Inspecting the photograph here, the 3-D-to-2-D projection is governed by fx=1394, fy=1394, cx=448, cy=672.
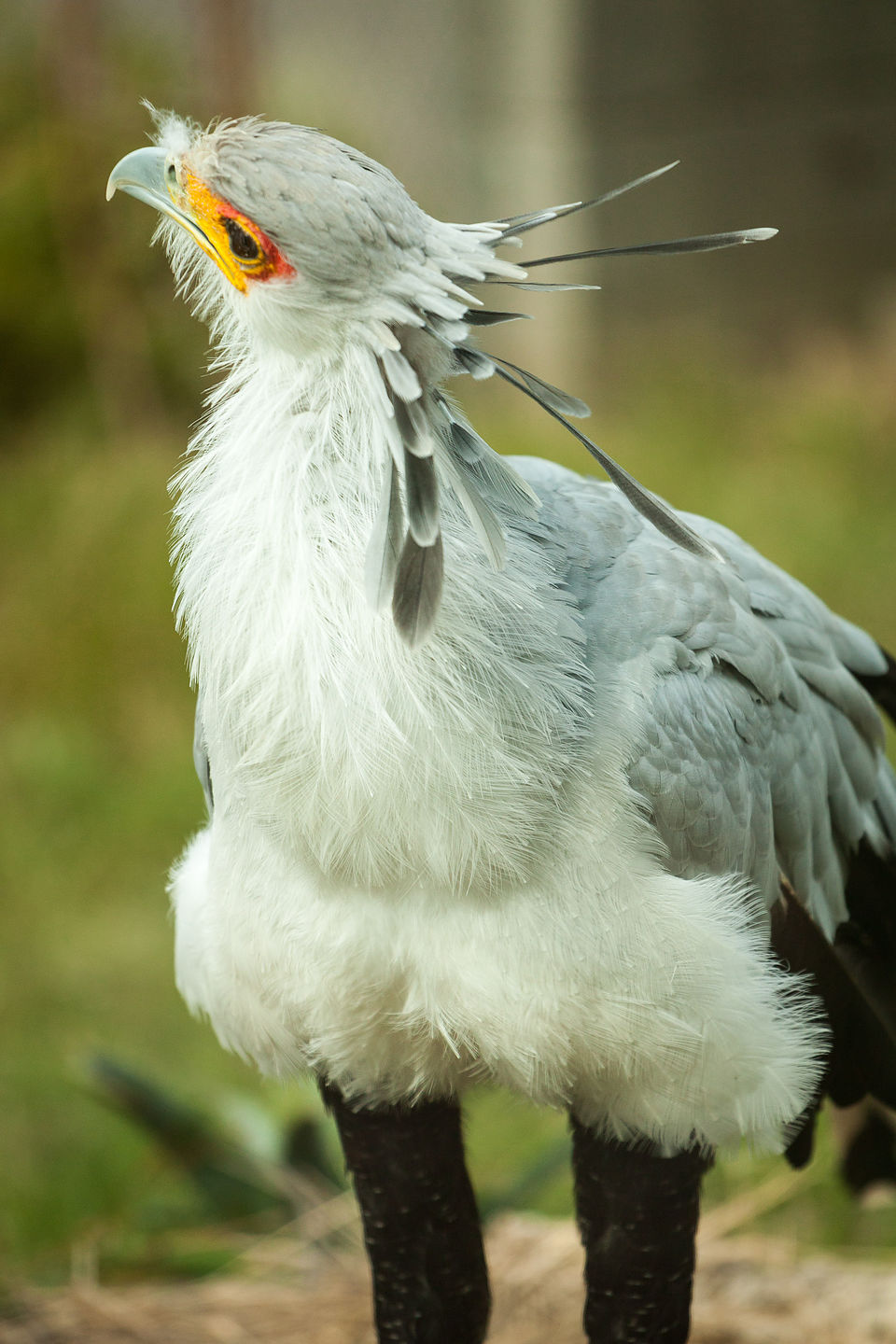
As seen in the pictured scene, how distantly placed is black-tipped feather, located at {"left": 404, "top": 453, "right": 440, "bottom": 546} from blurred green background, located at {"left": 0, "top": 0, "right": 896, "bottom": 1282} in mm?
1918

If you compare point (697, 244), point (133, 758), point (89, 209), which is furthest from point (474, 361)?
point (89, 209)

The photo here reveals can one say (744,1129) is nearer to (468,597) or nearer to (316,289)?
(468,597)

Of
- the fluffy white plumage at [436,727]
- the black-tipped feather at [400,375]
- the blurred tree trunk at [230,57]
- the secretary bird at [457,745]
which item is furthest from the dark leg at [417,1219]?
the blurred tree trunk at [230,57]

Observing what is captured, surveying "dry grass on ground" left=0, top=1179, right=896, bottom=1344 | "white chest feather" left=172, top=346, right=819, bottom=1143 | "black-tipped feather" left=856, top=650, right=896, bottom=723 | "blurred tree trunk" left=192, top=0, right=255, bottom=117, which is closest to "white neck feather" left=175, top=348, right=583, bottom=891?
"white chest feather" left=172, top=346, right=819, bottom=1143

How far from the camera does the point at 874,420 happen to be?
21.8 feet

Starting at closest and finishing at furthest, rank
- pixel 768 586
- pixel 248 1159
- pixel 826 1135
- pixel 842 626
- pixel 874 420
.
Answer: pixel 768 586 < pixel 842 626 < pixel 248 1159 < pixel 826 1135 < pixel 874 420

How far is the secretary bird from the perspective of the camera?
5.26 ft

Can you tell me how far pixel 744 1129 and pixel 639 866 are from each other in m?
0.47

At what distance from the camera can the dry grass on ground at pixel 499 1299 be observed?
2773 millimetres

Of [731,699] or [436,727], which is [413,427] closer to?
[436,727]

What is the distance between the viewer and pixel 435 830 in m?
1.68

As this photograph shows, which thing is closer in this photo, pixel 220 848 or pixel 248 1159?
pixel 220 848

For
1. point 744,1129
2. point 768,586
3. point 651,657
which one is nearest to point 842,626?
point 768,586

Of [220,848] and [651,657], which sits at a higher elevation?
[651,657]
